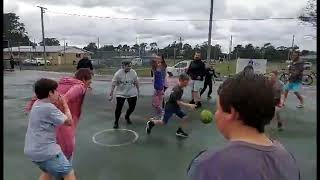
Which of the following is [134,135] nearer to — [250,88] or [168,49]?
[250,88]

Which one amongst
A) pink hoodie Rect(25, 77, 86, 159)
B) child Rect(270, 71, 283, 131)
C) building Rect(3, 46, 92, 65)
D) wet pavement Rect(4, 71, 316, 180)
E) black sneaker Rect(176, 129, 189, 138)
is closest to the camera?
child Rect(270, 71, 283, 131)

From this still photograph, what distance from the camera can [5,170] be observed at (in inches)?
217

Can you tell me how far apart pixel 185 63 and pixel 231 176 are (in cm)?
2909

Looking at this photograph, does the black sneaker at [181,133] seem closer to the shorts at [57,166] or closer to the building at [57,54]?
the shorts at [57,166]

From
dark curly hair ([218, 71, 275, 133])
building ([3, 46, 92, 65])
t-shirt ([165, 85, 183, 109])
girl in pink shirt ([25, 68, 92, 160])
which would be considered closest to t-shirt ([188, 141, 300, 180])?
dark curly hair ([218, 71, 275, 133])

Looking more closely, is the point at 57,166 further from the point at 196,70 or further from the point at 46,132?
the point at 196,70

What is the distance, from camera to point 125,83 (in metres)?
8.38

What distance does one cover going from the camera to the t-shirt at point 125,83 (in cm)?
838

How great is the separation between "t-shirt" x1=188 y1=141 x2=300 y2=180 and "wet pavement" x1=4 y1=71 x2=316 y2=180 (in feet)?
7.93

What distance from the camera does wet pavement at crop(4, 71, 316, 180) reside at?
5402 millimetres

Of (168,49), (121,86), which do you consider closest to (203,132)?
(121,86)

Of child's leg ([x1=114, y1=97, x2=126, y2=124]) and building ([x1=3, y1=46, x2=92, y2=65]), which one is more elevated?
child's leg ([x1=114, y1=97, x2=126, y2=124])

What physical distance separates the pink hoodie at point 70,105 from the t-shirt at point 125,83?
3525mm

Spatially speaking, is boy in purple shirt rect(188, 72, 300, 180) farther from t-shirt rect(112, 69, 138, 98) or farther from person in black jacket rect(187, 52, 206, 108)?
person in black jacket rect(187, 52, 206, 108)
